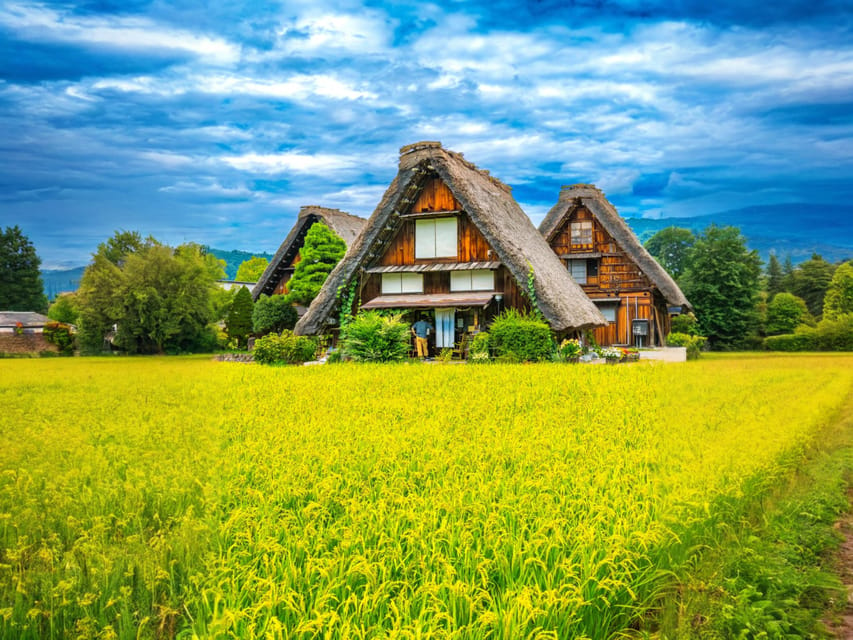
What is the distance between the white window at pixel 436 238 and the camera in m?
20.7

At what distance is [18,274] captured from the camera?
4334 cm

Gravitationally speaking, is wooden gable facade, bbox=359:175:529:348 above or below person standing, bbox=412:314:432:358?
above

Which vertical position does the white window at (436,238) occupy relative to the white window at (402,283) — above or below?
above

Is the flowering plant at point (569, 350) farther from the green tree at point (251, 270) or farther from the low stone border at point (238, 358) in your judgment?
the green tree at point (251, 270)

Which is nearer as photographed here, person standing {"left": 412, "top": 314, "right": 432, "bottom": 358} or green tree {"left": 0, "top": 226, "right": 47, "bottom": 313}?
person standing {"left": 412, "top": 314, "right": 432, "bottom": 358}

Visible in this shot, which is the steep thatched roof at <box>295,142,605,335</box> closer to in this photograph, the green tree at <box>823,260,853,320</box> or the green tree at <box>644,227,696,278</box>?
the green tree at <box>823,260,853,320</box>

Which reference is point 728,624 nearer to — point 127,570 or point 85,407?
point 127,570

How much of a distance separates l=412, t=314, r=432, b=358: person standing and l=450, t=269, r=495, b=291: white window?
1.46 meters

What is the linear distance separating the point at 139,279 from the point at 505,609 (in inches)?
1087

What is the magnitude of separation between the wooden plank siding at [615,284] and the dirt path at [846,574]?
23.4 meters

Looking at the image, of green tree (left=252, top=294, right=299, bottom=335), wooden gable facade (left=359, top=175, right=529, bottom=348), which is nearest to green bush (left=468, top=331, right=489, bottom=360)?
wooden gable facade (left=359, top=175, right=529, bottom=348)

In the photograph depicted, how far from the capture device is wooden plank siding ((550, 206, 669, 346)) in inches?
1094

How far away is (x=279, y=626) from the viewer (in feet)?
7.49

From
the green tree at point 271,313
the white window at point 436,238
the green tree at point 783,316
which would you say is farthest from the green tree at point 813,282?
the green tree at point 271,313
